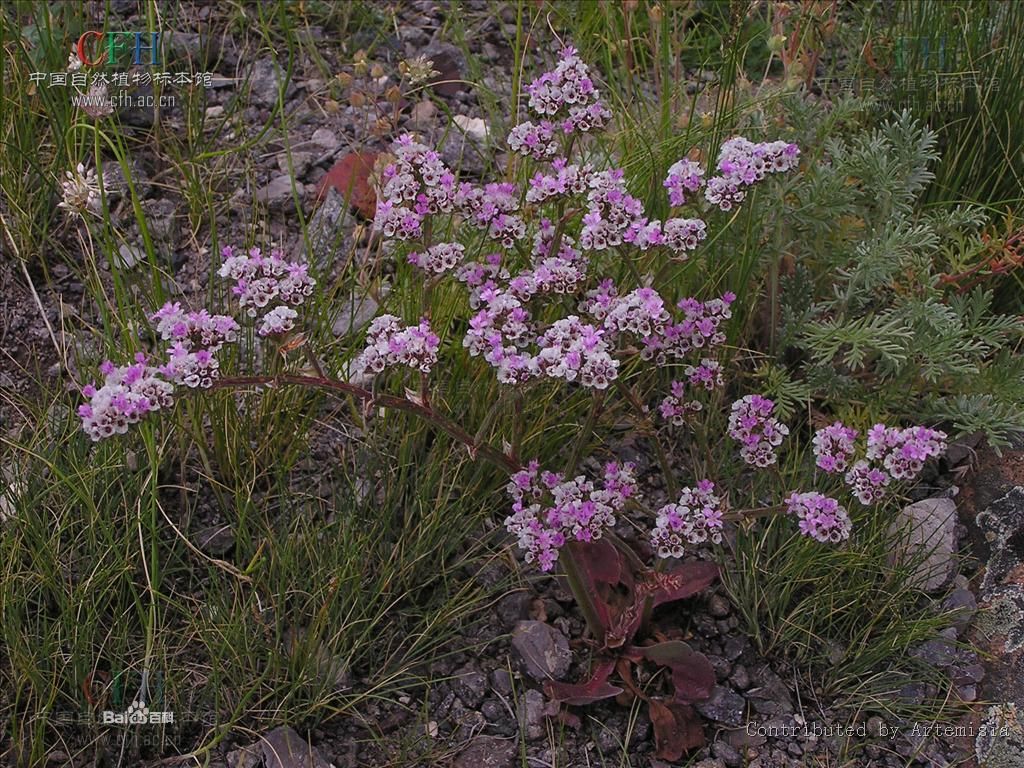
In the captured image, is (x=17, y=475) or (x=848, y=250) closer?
(x=17, y=475)

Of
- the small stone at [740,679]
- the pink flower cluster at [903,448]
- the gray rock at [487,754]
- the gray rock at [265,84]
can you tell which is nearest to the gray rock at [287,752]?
the gray rock at [487,754]

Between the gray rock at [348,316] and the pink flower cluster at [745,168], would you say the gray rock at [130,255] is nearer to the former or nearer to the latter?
the gray rock at [348,316]

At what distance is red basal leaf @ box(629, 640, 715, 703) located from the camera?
2109 millimetres

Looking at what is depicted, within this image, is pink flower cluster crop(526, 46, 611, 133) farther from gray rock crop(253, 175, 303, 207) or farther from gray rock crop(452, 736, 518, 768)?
gray rock crop(452, 736, 518, 768)

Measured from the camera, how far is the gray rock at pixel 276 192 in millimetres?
3027

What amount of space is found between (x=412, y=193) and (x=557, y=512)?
656mm

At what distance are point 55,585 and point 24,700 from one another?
22 cm

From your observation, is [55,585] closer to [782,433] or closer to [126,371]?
[126,371]

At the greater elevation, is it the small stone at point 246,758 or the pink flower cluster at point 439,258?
the pink flower cluster at point 439,258

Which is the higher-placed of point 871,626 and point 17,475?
point 17,475

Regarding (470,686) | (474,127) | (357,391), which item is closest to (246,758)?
(470,686)

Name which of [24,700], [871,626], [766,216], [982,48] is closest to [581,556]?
[871,626]

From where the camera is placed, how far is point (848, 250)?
249 cm

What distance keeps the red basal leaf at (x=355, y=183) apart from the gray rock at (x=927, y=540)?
1.55 metres
